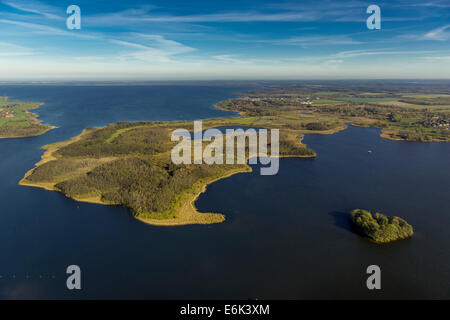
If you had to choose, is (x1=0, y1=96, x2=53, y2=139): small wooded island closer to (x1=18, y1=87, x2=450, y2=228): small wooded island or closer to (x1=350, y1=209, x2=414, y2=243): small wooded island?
(x1=18, y1=87, x2=450, y2=228): small wooded island

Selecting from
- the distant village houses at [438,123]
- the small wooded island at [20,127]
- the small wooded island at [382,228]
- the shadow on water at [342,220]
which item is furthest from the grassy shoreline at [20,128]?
the distant village houses at [438,123]

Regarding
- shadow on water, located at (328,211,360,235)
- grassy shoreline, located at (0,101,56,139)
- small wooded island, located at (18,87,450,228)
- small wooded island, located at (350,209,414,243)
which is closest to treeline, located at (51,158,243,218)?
small wooded island, located at (18,87,450,228)

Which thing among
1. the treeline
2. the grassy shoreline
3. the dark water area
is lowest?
the dark water area

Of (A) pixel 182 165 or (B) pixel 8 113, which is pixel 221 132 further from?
(B) pixel 8 113

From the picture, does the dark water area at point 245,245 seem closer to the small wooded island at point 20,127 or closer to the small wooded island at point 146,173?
the small wooded island at point 146,173
